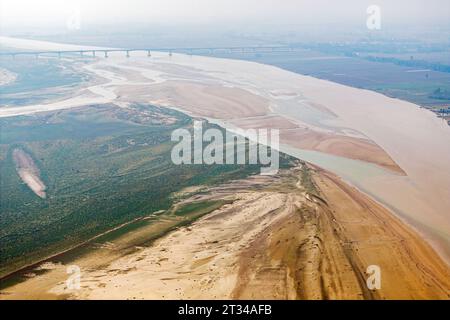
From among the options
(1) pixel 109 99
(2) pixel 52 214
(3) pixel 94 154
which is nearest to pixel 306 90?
(1) pixel 109 99

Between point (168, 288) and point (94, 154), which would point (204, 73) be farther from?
point (168, 288)

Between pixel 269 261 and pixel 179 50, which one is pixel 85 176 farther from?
pixel 179 50

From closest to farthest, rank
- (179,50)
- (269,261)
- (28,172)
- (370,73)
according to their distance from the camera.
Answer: (269,261) → (28,172) → (370,73) → (179,50)

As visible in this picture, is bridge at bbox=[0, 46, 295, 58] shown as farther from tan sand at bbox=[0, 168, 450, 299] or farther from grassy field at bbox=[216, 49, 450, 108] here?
tan sand at bbox=[0, 168, 450, 299]

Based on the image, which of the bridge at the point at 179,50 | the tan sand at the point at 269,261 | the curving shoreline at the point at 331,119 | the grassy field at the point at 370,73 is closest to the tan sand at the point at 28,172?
the tan sand at the point at 269,261

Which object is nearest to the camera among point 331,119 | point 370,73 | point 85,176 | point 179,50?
point 85,176

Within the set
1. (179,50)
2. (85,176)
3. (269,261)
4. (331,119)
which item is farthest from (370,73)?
(269,261)

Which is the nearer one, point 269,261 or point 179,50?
point 269,261

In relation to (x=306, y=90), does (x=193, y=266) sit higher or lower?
lower

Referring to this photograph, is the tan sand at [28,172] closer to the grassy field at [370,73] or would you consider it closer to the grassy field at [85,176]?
the grassy field at [85,176]
